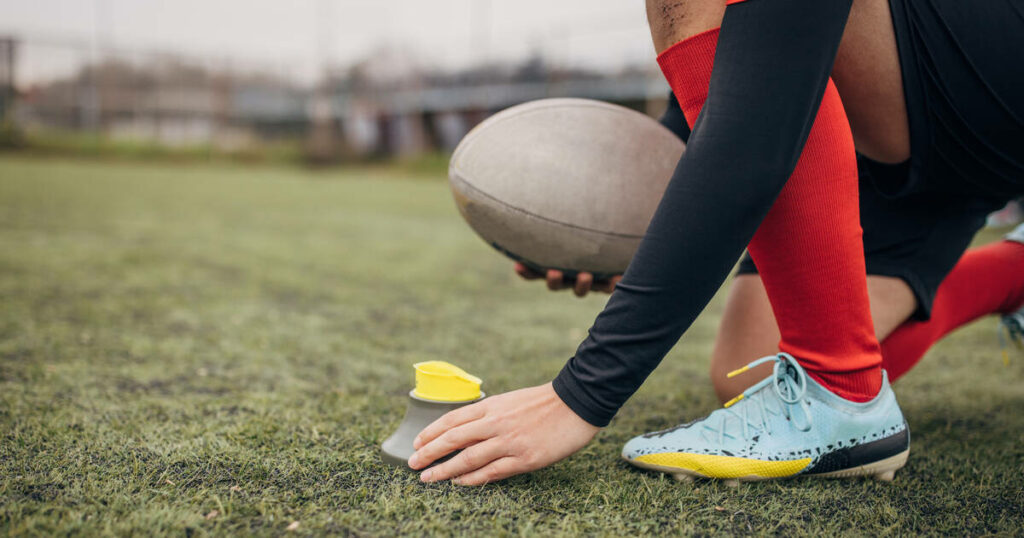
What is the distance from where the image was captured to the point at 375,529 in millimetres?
774

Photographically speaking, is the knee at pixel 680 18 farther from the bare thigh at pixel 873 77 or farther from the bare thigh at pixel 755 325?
the bare thigh at pixel 755 325

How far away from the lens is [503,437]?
839 millimetres

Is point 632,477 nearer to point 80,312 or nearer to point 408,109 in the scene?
point 80,312

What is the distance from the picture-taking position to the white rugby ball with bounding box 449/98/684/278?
1.20 metres

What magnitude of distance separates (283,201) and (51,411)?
17.0 ft

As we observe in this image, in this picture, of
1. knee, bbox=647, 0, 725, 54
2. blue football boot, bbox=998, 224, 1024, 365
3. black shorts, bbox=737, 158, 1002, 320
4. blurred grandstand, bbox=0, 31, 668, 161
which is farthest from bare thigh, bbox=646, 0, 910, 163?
blurred grandstand, bbox=0, 31, 668, 161

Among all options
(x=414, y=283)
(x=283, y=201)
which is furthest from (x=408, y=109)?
(x=414, y=283)

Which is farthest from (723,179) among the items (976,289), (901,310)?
(976,289)

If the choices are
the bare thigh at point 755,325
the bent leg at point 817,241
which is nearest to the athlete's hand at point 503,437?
the bent leg at point 817,241

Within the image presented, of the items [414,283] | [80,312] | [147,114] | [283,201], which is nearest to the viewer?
[80,312]

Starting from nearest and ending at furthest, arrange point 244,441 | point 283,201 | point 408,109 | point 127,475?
1. point 127,475
2. point 244,441
3. point 283,201
4. point 408,109

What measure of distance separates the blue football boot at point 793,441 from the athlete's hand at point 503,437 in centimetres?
19

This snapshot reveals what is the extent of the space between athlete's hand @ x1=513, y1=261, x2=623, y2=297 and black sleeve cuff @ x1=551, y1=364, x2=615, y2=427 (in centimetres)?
42

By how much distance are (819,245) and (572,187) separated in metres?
0.45
